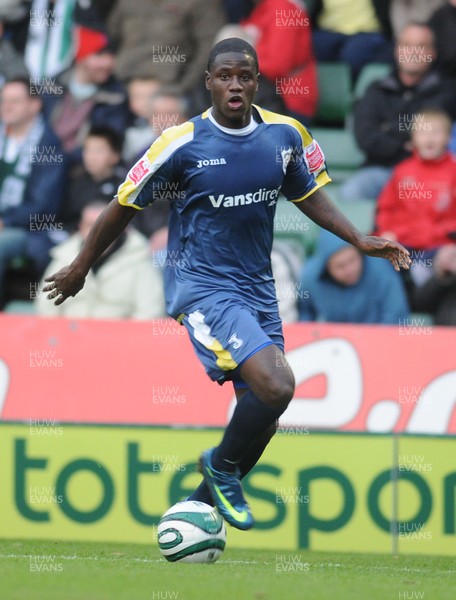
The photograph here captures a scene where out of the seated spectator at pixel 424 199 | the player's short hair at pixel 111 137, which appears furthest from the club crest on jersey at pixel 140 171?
the player's short hair at pixel 111 137

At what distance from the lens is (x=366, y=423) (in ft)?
28.2

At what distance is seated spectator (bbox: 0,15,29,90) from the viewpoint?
37.1ft

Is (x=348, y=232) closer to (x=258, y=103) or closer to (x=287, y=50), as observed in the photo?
(x=258, y=103)

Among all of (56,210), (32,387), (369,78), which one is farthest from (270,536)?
(369,78)

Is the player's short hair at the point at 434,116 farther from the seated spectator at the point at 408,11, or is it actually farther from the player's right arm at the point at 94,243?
the player's right arm at the point at 94,243

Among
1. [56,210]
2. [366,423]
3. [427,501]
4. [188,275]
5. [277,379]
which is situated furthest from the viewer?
[56,210]

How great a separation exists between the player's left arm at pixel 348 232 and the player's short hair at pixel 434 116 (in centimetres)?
419

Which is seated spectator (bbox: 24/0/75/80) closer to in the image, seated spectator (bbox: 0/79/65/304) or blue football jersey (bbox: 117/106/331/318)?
seated spectator (bbox: 0/79/65/304)

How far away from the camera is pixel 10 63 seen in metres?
11.4

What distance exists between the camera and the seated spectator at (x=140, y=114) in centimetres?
1086

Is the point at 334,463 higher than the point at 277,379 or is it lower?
lower

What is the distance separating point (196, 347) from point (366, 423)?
291cm

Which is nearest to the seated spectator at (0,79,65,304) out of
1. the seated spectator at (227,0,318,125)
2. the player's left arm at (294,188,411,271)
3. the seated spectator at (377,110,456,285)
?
the seated spectator at (227,0,318,125)

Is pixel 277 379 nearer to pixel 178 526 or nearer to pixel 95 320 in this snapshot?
pixel 178 526
